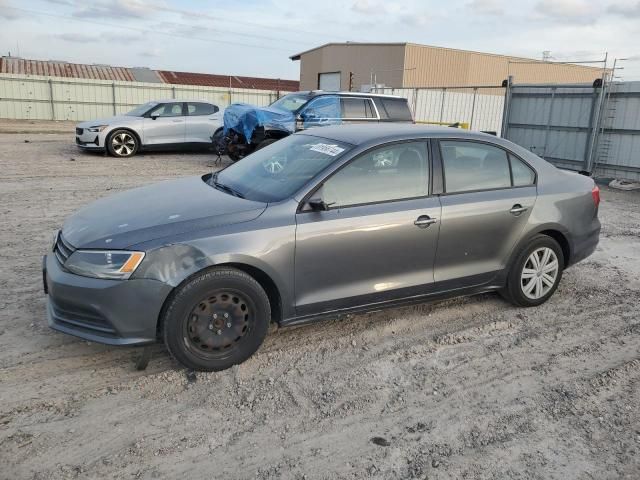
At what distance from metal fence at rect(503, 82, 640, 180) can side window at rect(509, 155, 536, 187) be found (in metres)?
8.94

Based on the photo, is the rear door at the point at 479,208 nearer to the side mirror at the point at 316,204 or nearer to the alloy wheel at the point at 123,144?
the side mirror at the point at 316,204

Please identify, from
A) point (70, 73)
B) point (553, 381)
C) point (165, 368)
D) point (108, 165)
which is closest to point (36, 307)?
point (165, 368)

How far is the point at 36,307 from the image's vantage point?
178 inches

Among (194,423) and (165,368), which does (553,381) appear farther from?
(165,368)

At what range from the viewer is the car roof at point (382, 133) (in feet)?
14.0

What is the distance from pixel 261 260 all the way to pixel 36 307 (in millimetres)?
2212

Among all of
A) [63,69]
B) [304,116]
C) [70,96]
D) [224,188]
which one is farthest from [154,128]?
[63,69]

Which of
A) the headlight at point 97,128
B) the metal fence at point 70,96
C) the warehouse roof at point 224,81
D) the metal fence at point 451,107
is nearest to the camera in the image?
the headlight at point 97,128

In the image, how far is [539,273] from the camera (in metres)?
4.88

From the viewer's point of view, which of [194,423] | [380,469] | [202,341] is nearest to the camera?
[380,469]

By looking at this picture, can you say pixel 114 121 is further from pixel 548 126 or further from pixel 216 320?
pixel 216 320

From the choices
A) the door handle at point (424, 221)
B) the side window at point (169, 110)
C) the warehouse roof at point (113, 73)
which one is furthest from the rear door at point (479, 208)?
the warehouse roof at point (113, 73)

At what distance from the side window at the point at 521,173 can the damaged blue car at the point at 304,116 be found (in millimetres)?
7869

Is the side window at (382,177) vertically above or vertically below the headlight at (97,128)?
above
